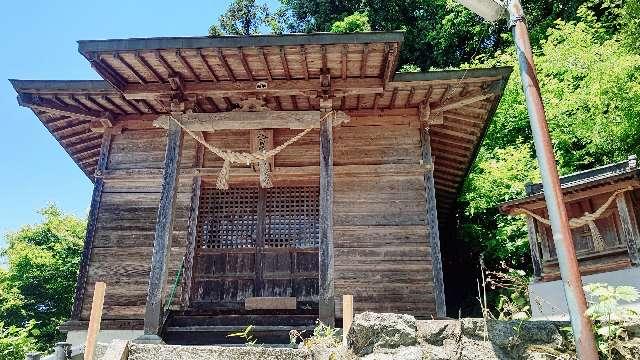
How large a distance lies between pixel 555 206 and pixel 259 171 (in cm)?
638

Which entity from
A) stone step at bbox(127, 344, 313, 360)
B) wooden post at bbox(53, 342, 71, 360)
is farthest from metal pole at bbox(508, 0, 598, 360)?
wooden post at bbox(53, 342, 71, 360)

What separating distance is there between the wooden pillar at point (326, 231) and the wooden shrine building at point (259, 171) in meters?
0.02

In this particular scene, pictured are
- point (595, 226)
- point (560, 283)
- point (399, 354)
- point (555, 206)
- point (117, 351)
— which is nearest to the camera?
point (555, 206)

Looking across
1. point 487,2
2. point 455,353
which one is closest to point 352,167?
point 487,2

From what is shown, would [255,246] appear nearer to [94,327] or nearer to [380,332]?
[94,327]

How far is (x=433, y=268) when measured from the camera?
8.23 meters

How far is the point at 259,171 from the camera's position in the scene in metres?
9.24

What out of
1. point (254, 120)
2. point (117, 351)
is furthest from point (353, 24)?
point (117, 351)

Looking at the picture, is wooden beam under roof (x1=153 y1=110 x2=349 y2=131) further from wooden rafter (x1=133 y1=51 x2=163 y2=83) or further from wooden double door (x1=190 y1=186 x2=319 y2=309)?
wooden double door (x1=190 y1=186 x2=319 y2=309)

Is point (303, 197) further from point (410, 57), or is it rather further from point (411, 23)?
point (411, 23)

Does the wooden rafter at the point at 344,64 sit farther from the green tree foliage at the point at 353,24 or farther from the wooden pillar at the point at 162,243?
the green tree foliage at the point at 353,24

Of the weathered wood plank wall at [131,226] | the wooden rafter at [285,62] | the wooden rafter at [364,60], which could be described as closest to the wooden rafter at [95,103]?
the weathered wood plank wall at [131,226]

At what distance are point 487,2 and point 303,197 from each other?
→ 6.00 meters

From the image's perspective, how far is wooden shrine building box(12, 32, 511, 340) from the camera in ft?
24.6
